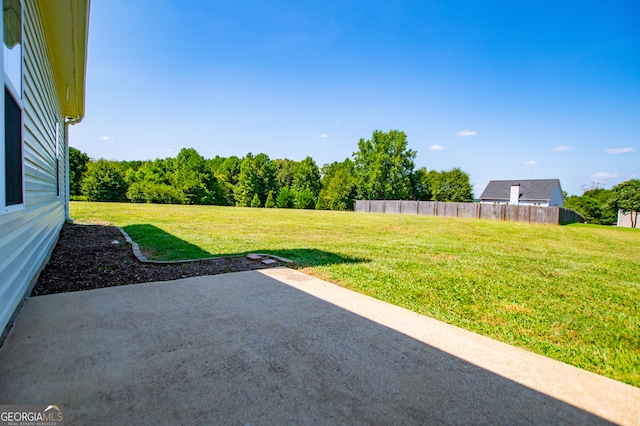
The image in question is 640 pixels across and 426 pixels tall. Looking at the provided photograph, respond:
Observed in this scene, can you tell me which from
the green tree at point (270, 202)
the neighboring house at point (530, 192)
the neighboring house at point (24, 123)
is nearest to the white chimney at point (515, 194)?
the neighboring house at point (530, 192)

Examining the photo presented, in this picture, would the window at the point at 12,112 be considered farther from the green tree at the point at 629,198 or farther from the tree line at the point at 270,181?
the green tree at the point at 629,198

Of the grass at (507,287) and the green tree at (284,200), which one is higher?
the green tree at (284,200)

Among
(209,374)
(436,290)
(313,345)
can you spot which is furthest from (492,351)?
(209,374)

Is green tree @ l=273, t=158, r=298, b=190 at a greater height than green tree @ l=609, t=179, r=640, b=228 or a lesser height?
greater

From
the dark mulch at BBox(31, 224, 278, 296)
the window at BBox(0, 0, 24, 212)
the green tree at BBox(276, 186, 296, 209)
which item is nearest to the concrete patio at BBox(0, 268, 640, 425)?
the dark mulch at BBox(31, 224, 278, 296)

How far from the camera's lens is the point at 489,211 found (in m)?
22.3

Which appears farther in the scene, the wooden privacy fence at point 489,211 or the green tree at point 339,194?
the green tree at point 339,194

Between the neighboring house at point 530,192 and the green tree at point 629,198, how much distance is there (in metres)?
5.79

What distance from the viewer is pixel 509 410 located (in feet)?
5.44

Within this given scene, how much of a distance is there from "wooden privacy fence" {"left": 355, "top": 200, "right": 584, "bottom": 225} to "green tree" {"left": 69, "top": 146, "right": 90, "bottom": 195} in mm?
33788

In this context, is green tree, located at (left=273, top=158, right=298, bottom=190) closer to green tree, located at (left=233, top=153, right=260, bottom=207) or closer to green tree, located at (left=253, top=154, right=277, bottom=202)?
green tree, located at (left=253, top=154, right=277, bottom=202)

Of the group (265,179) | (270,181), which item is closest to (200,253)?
(265,179)

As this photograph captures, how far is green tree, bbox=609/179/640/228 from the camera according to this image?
29766 millimetres

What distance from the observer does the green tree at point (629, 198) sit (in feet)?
97.7
